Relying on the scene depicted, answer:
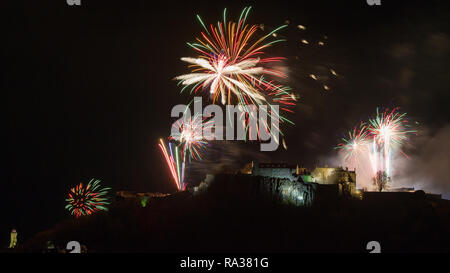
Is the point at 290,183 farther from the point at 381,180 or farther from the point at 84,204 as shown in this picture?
the point at 84,204

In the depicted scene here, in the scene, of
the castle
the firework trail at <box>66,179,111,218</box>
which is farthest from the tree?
the firework trail at <box>66,179,111,218</box>

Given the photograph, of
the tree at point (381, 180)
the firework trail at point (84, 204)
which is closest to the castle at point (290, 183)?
the tree at point (381, 180)

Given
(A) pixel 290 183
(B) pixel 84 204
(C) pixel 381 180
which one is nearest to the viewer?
(A) pixel 290 183

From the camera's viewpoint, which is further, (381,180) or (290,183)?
(381,180)

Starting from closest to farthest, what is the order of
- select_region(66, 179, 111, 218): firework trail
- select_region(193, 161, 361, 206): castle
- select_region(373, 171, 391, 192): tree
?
1. select_region(193, 161, 361, 206): castle
2. select_region(66, 179, 111, 218): firework trail
3. select_region(373, 171, 391, 192): tree

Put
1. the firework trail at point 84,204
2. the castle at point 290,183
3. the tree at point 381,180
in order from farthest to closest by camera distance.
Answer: the tree at point 381,180 → the firework trail at point 84,204 → the castle at point 290,183

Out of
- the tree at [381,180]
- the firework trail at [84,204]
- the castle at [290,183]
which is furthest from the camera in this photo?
the tree at [381,180]

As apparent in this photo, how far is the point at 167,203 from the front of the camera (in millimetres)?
54844

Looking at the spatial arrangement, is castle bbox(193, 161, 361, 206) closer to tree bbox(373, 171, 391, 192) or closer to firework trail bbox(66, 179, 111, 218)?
tree bbox(373, 171, 391, 192)

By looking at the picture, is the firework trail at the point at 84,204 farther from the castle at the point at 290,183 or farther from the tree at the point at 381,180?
the tree at the point at 381,180

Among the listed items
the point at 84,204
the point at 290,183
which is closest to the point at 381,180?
the point at 290,183

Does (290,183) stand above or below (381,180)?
below
